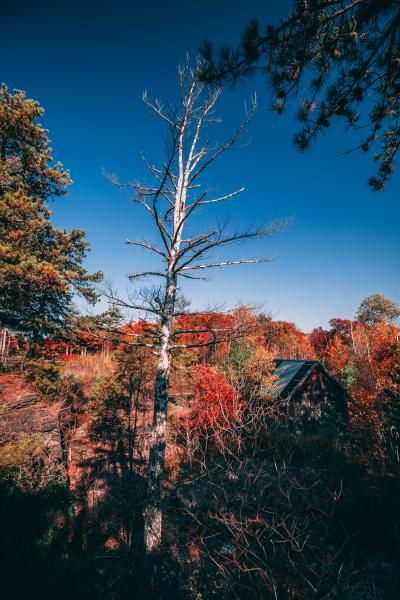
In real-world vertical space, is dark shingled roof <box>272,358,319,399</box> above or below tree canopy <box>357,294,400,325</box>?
below

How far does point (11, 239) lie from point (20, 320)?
3.65 m

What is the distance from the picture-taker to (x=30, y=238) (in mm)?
11211

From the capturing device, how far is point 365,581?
24.3 feet

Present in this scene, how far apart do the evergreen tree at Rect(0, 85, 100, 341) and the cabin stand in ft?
57.2

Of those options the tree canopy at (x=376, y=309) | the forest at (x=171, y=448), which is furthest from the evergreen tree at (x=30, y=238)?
the tree canopy at (x=376, y=309)

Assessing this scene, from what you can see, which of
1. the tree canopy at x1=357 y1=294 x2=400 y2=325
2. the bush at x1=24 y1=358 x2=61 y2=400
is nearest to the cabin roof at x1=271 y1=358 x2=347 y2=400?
the bush at x1=24 y1=358 x2=61 y2=400

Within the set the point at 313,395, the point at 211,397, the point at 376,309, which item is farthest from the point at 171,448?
the point at 376,309

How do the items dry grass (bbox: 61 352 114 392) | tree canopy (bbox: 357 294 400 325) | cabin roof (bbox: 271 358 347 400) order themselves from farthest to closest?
tree canopy (bbox: 357 294 400 325), dry grass (bbox: 61 352 114 392), cabin roof (bbox: 271 358 347 400)

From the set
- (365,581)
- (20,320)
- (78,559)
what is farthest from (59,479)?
(365,581)

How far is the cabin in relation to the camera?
2117cm

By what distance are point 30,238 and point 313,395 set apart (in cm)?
2454

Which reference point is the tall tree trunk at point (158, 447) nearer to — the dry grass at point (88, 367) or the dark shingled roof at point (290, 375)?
the dark shingled roof at point (290, 375)

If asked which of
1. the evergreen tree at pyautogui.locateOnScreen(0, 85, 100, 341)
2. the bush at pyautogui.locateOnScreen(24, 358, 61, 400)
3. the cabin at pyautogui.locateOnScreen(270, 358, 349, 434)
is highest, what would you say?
the evergreen tree at pyautogui.locateOnScreen(0, 85, 100, 341)

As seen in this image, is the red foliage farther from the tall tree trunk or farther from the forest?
the tall tree trunk
